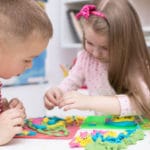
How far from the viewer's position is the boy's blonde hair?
0.62m

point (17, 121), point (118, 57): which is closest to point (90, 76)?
point (118, 57)

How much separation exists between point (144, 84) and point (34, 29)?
15.7 inches

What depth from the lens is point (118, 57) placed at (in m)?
0.90

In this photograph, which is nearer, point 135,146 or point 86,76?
→ point 135,146

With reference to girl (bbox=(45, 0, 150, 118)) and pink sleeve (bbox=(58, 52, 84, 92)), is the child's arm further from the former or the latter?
pink sleeve (bbox=(58, 52, 84, 92))

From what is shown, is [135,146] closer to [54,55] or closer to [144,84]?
[144,84]

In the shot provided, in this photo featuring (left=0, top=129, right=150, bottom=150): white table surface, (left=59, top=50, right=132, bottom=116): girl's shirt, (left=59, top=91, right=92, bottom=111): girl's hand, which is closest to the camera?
(left=0, top=129, right=150, bottom=150): white table surface

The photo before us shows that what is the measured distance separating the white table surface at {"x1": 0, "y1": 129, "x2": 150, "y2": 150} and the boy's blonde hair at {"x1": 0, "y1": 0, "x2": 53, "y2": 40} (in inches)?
8.6

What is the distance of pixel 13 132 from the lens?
627 mm

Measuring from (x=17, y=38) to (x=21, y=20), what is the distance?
39 millimetres

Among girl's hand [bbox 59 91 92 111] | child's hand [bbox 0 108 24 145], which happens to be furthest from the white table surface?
girl's hand [bbox 59 91 92 111]

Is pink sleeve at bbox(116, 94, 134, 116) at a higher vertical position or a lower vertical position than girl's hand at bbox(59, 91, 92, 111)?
lower

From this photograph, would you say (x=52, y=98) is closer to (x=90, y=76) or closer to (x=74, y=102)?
(x=74, y=102)

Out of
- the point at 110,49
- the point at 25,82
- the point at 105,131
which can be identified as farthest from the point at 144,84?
the point at 25,82
